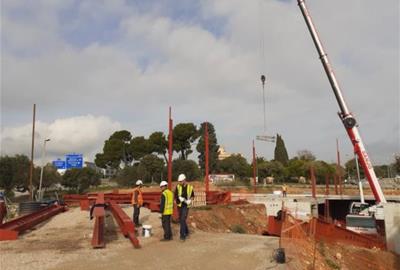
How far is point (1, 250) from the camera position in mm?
10609

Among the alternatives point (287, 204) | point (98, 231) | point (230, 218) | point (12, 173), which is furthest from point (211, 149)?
point (98, 231)

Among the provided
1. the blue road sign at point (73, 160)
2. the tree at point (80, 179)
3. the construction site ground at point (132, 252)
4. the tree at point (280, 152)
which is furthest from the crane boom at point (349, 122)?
the tree at point (280, 152)

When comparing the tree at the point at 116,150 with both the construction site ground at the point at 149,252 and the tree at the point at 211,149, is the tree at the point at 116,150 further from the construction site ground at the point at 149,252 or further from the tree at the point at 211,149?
the construction site ground at the point at 149,252

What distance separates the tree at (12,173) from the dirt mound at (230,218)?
35517mm

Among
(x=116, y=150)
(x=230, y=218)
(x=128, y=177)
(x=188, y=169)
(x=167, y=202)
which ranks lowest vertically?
(x=230, y=218)

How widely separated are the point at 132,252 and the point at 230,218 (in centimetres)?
1473

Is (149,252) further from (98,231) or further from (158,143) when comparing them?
(158,143)

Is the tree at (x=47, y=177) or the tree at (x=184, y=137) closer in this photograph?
the tree at (x=47, y=177)

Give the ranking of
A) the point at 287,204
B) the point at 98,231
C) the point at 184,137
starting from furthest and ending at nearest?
the point at 184,137, the point at 287,204, the point at 98,231

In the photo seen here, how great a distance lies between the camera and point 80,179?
215 ft

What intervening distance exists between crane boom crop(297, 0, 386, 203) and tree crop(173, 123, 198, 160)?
53.0 m

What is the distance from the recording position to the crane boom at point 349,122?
22.9m

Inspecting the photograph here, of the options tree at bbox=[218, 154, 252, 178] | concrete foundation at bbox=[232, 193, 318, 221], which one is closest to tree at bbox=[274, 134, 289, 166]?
tree at bbox=[218, 154, 252, 178]

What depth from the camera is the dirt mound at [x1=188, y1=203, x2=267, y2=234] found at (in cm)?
Answer: 2075
